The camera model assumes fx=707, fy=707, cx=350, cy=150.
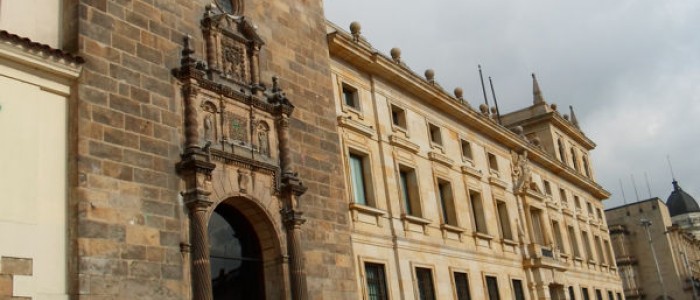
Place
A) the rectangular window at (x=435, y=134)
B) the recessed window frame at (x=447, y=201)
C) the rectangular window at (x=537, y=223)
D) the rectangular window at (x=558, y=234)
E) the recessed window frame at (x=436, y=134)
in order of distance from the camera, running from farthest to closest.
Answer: the rectangular window at (x=558, y=234) → the rectangular window at (x=537, y=223) → the rectangular window at (x=435, y=134) → the recessed window frame at (x=436, y=134) → the recessed window frame at (x=447, y=201)

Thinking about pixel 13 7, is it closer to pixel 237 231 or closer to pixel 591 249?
pixel 237 231

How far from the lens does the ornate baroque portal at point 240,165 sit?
41.7 feet

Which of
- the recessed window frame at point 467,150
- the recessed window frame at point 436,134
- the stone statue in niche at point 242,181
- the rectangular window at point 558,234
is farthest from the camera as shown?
the rectangular window at point 558,234

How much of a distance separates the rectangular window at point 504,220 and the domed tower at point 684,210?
232ft

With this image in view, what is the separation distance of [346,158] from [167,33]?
6.90m

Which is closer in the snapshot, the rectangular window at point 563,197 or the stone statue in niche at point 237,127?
the stone statue in niche at point 237,127

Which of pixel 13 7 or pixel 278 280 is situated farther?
pixel 278 280

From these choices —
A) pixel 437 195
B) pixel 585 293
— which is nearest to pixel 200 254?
pixel 437 195

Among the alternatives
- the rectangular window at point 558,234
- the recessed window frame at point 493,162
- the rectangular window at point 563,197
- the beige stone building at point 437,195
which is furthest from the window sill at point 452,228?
the rectangular window at point 563,197

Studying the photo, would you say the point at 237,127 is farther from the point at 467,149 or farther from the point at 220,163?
the point at 467,149

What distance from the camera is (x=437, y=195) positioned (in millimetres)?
22500

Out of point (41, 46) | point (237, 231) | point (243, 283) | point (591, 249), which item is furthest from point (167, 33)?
point (591, 249)

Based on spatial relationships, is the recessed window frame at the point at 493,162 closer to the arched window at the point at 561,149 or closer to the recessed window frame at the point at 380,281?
the recessed window frame at the point at 380,281

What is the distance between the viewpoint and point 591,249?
37.2 meters
